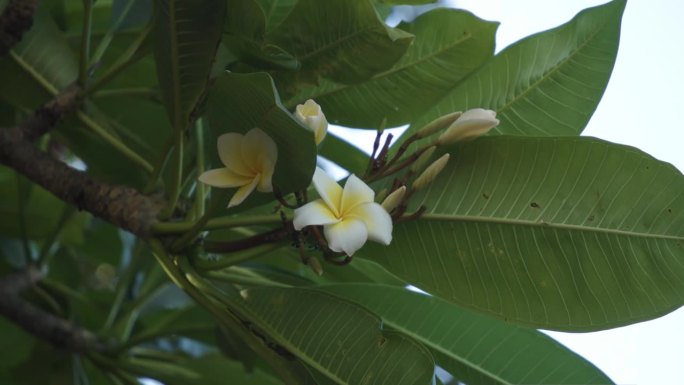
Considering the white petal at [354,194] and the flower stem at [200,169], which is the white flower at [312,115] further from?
the flower stem at [200,169]

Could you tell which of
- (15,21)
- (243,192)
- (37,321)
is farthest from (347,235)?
(37,321)

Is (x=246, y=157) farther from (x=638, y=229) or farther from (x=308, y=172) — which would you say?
(x=638, y=229)

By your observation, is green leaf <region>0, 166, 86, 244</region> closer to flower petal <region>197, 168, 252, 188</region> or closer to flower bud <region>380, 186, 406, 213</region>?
flower petal <region>197, 168, 252, 188</region>

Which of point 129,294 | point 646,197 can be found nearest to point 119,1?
point 129,294

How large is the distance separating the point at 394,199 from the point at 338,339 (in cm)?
15

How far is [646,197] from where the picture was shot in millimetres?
796

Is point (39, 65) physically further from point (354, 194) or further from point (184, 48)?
point (354, 194)

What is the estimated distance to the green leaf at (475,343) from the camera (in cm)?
91

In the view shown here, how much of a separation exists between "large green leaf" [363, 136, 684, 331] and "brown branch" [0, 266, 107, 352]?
0.66m

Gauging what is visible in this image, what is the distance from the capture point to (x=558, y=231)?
81 cm

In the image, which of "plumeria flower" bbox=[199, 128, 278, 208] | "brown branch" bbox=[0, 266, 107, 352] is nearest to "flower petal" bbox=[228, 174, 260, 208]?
"plumeria flower" bbox=[199, 128, 278, 208]

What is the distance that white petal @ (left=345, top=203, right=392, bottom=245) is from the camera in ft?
2.35

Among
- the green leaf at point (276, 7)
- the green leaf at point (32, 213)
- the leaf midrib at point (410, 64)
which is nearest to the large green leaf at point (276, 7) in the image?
the green leaf at point (276, 7)

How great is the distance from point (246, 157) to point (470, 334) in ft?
1.13
